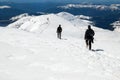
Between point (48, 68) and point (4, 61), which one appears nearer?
point (48, 68)

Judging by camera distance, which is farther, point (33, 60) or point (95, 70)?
point (33, 60)

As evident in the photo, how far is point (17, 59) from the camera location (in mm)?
17844

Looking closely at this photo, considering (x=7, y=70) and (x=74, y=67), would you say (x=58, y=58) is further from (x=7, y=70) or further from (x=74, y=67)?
(x=7, y=70)

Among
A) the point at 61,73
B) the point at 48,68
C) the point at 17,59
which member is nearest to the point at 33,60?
the point at 17,59

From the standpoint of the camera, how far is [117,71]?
16.3m

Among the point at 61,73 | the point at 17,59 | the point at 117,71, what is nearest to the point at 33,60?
the point at 17,59

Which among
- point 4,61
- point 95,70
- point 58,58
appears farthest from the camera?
point 58,58

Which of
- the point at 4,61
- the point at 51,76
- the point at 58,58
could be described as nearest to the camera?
the point at 51,76

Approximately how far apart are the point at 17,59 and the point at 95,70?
5047 mm

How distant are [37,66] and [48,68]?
729mm

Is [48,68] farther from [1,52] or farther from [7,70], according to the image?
[1,52]

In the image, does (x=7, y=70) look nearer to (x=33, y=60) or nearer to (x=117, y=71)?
(x=33, y=60)

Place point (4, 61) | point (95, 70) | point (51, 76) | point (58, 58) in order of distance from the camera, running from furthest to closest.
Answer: point (58, 58) → point (4, 61) → point (95, 70) → point (51, 76)

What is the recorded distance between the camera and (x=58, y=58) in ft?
62.3
